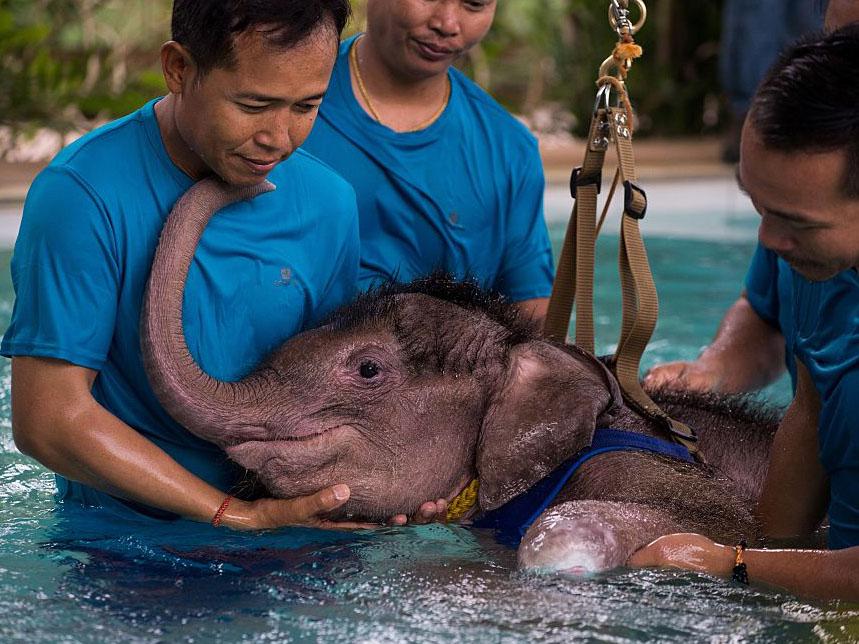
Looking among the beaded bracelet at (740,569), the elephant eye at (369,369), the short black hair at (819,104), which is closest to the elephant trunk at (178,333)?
the elephant eye at (369,369)

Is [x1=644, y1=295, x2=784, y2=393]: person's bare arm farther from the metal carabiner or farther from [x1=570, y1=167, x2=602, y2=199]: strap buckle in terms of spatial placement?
the metal carabiner

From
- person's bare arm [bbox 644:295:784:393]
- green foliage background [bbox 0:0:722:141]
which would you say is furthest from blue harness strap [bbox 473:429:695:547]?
green foliage background [bbox 0:0:722:141]

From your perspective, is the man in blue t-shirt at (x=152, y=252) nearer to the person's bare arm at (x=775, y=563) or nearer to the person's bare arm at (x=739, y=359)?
the person's bare arm at (x=775, y=563)

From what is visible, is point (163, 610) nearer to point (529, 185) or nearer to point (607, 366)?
point (607, 366)

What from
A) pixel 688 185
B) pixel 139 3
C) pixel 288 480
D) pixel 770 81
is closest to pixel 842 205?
pixel 770 81

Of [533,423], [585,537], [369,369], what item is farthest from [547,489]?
[369,369]

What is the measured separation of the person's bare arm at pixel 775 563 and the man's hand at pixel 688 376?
1484mm

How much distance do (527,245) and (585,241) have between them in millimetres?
992

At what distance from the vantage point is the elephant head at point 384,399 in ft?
12.0

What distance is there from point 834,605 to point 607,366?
1.13 m

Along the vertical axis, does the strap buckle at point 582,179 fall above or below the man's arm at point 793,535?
above

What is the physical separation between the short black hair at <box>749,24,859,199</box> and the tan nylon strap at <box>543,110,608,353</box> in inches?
47.7

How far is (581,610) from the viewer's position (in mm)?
3352

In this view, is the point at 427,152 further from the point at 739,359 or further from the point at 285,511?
the point at 285,511
